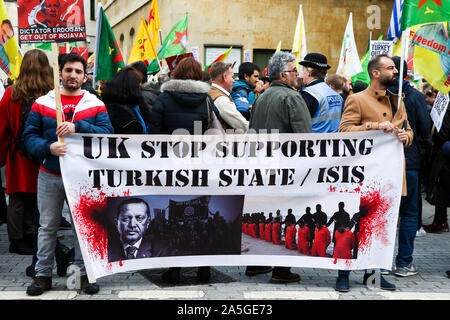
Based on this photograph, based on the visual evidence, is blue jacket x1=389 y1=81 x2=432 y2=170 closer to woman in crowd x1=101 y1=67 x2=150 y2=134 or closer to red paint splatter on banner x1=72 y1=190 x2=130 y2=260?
woman in crowd x1=101 y1=67 x2=150 y2=134

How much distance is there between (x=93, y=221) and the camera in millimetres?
4977

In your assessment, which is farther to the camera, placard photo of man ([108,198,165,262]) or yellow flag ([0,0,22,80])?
yellow flag ([0,0,22,80])

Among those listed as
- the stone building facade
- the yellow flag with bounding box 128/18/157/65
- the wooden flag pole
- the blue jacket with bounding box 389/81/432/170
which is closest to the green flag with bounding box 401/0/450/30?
the blue jacket with bounding box 389/81/432/170

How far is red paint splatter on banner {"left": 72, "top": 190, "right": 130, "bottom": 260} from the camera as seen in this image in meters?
4.95

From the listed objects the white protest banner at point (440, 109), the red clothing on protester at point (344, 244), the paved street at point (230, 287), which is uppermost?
the white protest banner at point (440, 109)

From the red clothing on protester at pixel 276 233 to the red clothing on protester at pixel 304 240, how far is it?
6.9 inches

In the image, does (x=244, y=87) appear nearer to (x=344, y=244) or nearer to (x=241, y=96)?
(x=241, y=96)

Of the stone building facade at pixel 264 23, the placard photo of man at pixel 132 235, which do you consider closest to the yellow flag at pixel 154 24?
the placard photo of man at pixel 132 235

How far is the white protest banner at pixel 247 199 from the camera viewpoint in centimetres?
505

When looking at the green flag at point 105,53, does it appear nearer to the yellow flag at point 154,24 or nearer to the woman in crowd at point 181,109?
the woman in crowd at point 181,109

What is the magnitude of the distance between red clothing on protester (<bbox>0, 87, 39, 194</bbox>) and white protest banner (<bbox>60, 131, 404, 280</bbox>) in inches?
66.7

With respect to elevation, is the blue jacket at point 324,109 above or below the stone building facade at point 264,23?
below

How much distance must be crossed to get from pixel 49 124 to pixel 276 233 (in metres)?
2.15

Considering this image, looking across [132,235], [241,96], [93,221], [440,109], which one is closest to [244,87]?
[241,96]
